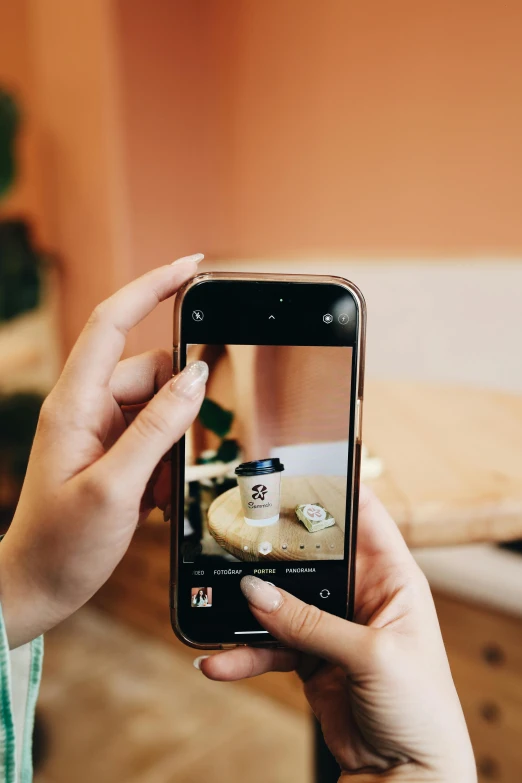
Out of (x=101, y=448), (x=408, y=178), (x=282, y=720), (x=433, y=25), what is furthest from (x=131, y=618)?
(x=433, y=25)

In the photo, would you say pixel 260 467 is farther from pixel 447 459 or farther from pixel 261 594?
pixel 447 459

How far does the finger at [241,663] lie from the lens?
1.88ft

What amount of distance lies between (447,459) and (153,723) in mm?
1069

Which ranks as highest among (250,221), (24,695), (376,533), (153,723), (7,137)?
(7,137)

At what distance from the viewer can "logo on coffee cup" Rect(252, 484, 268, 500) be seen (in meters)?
0.56

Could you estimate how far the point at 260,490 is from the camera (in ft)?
1.84

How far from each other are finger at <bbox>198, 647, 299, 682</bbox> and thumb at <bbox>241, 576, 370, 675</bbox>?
0.18ft

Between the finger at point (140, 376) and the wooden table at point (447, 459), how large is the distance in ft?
1.12

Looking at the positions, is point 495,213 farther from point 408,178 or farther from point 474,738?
Result: point 474,738

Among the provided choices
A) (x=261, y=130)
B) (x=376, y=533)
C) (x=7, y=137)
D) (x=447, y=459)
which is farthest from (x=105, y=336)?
(x=261, y=130)

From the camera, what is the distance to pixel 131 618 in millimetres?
1913

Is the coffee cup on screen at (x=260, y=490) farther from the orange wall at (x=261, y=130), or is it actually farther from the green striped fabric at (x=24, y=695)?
the orange wall at (x=261, y=130)

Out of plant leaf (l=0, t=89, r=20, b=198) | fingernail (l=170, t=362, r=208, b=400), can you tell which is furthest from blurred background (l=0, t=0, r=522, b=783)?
fingernail (l=170, t=362, r=208, b=400)

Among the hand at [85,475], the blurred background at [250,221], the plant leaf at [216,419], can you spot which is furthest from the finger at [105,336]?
the blurred background at [250,221]
